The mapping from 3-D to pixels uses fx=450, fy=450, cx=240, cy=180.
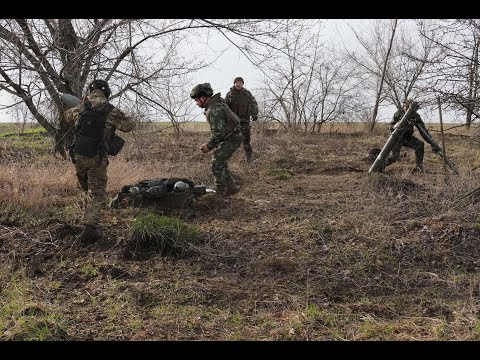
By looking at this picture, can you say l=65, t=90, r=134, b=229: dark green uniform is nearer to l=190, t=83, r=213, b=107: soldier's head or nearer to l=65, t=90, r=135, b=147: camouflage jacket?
l=65, t=90, r=135, b=147: camouflage jacket

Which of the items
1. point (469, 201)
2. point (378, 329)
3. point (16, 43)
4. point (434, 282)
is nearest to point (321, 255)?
point (434, 282)

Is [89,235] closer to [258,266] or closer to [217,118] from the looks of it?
[258,266]

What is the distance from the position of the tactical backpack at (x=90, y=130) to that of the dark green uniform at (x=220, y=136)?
6.32 ft

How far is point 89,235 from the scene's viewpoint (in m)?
5.14

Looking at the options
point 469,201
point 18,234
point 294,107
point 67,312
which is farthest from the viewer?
point 294,107

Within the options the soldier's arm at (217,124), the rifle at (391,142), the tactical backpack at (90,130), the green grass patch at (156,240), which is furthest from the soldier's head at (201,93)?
the rifle at (391,142)

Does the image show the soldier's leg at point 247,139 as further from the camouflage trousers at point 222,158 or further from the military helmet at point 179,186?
the military helmet at point 179,186

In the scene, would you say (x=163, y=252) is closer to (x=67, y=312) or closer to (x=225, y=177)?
(x=67, y=312)

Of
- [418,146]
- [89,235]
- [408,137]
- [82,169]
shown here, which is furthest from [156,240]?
[418,146]

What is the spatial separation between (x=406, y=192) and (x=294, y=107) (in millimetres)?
12330

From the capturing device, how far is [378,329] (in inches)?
131

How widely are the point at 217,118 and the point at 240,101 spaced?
307cm

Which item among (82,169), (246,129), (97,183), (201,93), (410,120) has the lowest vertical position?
(97,183)

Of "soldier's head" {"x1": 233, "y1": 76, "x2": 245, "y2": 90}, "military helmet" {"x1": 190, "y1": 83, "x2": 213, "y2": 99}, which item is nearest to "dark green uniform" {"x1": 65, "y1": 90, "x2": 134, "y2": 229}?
"military helmet" {"x1": 190, "y1": 83, "x2": 213, "y2": 99}
